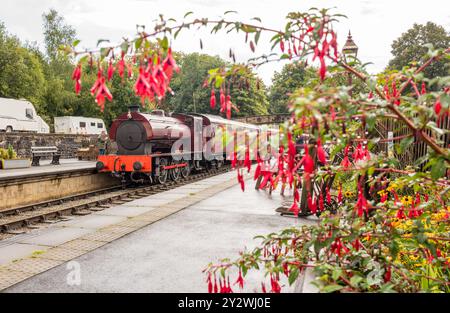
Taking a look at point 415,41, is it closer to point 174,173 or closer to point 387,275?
point 174,173

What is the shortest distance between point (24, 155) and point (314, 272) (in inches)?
971

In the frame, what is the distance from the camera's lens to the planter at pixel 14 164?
17.0m

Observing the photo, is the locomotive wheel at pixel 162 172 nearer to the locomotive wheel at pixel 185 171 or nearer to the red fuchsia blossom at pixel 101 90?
the locomotive wheel at pixel 185 171

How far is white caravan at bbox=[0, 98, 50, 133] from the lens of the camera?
26688 mm

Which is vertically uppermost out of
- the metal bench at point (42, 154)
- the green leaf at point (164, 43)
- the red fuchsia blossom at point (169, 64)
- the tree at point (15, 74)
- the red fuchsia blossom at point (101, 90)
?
the tree at point (15, 74)

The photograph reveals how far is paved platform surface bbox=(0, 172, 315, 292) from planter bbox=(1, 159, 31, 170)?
11.1 metres

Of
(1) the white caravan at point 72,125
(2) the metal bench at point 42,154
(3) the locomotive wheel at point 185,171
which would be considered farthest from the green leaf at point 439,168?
(1) the white caravan at point 72,125

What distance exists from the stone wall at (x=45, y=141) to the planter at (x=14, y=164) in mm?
4285

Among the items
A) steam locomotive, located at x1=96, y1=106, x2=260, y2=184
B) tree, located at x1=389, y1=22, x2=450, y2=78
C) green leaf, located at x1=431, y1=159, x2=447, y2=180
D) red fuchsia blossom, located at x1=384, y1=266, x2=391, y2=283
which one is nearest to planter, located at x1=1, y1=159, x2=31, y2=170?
steam locomotive, located at x1=96, y1=106, x2=260, y2=184

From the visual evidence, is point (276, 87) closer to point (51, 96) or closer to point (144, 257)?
point (51, 96)

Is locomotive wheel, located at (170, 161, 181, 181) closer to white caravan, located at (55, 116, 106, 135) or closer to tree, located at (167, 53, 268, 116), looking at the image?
white caravan, located at (55, 116, 106, 135)

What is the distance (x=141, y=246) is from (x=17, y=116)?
27.6 meters

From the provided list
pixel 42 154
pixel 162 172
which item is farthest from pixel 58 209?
pixel 42 154

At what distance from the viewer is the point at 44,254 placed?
5.31 metres
